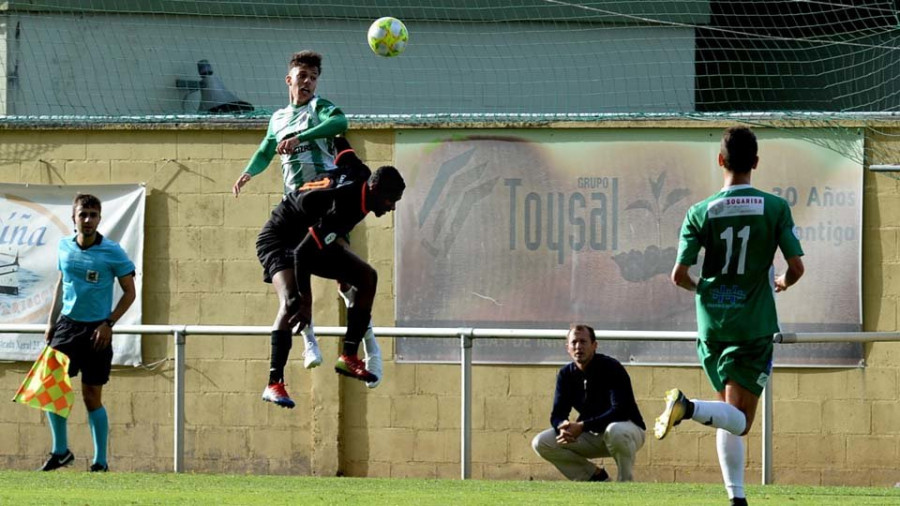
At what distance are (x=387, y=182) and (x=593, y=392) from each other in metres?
2.60

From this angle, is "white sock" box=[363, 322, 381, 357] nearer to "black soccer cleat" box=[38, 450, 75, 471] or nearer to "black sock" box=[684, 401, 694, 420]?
"black soccer cleat" box=[38, 450, 75, 471]

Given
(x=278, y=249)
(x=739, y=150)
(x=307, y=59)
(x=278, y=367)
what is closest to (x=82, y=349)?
(x=278, y=367)

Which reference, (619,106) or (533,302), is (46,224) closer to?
(533,302)

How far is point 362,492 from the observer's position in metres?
8.32

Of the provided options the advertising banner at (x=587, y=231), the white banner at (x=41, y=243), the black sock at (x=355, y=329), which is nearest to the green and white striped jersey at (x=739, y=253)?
the black sock at (x=355, y=329)

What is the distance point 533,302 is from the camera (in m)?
11.8

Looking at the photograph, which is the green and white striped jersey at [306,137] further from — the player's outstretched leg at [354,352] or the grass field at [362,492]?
the grass field at [362,492]

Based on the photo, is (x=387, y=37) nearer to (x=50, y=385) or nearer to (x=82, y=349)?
(x=82, y=349)

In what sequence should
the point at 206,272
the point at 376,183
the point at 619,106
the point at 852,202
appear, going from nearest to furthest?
the point at 376,183, the point at 852,202, the point at 206,272, the point at 619,106

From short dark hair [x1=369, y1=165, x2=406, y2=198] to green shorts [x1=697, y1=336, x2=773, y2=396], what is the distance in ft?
7.34

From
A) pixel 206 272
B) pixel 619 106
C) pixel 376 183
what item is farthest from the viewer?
pixel 619 106

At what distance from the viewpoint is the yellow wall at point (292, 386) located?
1130 centimetres

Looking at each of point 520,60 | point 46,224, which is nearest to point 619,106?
point 520,60

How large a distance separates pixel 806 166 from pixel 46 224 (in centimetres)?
608
